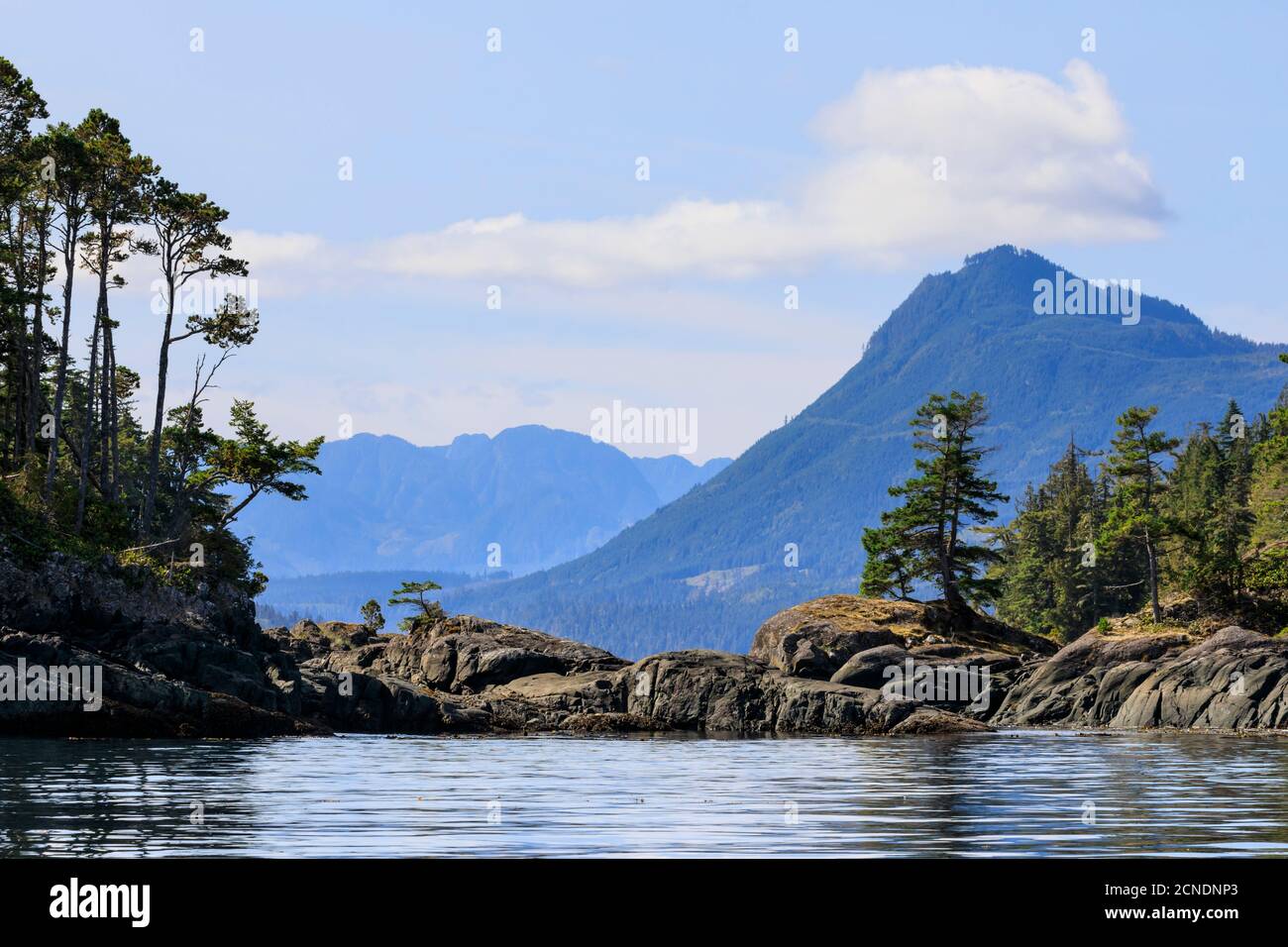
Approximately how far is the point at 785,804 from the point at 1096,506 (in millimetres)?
96028

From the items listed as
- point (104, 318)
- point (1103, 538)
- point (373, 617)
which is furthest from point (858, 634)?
point (104, 318)

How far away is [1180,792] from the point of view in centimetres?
2636

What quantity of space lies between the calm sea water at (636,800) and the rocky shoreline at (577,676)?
11.7 feet

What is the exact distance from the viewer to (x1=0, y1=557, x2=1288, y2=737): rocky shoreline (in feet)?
141

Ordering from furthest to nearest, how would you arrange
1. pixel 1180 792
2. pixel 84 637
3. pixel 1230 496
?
1. pixel 1230 496
2. pixel 84 637
3. pixel 1180 792

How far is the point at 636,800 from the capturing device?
83.9 ft

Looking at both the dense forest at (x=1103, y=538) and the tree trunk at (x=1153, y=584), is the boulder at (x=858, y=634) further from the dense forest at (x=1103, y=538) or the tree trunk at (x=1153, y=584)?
the tree trunk at (x=1153, y=584)

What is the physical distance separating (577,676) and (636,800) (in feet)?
127

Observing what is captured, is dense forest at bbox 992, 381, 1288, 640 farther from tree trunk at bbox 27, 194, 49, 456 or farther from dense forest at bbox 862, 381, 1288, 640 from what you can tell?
tree trunk at bbox 27, 194, 49, 456

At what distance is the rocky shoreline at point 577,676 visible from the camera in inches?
1694

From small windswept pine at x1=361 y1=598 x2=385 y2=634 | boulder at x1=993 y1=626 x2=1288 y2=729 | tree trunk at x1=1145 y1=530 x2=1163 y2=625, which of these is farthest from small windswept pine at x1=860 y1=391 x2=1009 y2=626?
small windswept pine at x1=361 y1=598 x2=385 y2=634
